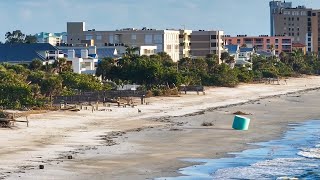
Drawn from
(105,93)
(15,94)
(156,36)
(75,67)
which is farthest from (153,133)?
(156,36)

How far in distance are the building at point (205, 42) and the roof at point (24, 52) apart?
41716 millimetres

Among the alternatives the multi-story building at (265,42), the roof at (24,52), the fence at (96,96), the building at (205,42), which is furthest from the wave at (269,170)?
the multi-story building at (265,42)

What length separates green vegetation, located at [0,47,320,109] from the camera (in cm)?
5469

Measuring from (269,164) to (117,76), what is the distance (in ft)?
164

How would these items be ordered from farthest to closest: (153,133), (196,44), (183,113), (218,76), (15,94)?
1. (196,44)
2. (218,76)
3. (183,113)
4. (15,94)
5. (153,133)

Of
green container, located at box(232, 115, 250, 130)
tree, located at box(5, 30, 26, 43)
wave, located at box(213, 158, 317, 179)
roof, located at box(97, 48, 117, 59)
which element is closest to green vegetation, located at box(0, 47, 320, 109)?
roof, located at box(97, 48, 117, 59)

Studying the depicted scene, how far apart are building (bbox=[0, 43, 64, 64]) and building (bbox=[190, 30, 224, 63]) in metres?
41.1

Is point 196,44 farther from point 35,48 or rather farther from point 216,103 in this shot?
point 216,103

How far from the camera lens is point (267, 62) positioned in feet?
427

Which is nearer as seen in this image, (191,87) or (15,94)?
(15,94)

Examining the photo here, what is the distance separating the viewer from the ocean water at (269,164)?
30.0m

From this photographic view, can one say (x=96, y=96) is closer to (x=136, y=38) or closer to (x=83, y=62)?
(x=83, y=62)

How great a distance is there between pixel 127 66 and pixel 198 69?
17.8m

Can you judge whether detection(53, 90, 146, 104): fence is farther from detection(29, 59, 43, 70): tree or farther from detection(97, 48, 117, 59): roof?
detection(97, 48, 117, 59): roof
